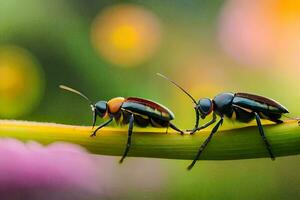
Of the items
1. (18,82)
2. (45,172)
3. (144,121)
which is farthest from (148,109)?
(18,82)

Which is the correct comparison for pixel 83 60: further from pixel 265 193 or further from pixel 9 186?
pixel 9 186

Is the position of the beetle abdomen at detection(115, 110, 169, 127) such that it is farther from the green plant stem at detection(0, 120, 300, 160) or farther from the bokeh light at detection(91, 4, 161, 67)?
the bokeh light at detection(91, 4, 161, 67)

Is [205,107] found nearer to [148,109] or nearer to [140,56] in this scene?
[148,109]

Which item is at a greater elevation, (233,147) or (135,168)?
(233,147)

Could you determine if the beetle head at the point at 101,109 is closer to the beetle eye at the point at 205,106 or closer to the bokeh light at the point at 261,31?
the beetle eye at the point at 205,106

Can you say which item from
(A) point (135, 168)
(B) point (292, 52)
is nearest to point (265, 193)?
(A) point (135, 168)

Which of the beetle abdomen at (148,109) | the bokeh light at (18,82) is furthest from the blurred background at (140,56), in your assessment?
the beetle abdomen at (148,109)

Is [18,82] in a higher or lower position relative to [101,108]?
lower

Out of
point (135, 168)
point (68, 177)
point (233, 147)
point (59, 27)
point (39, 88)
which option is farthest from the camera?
point (59, 27)
